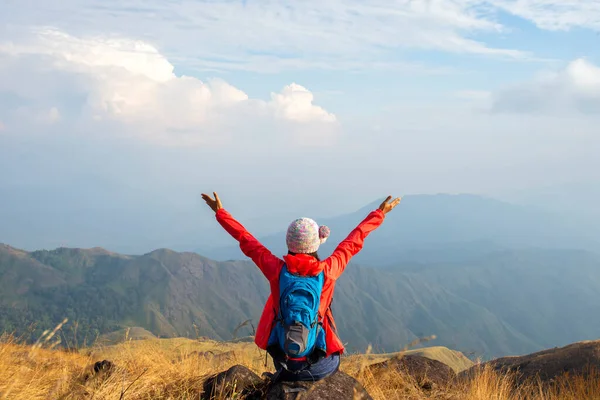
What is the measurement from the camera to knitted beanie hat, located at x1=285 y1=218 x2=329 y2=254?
6.39m

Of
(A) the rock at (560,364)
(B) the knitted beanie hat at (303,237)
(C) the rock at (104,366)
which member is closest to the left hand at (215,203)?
(B) the knitted beanie hat at (303,237)

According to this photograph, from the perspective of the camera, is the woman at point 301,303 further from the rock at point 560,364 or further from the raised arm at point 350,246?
the rock at point 560,364

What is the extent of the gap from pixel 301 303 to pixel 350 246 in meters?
1.18


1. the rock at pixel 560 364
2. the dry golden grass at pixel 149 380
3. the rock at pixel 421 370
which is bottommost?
the rock at pixel 560 364

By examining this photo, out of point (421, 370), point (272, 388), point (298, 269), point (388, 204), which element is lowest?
point (421, 370)

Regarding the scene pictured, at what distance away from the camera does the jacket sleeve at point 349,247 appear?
21.2ft

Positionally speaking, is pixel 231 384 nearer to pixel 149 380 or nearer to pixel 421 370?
pixel 149 380

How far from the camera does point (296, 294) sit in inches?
243

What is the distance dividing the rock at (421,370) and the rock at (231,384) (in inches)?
102

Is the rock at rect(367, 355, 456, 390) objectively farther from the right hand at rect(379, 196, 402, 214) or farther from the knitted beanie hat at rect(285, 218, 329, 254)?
the knitted beanie hat at rect(285, 218, 329, 254)

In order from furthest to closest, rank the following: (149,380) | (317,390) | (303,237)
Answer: (149,380) → (317,390) → (303,237)

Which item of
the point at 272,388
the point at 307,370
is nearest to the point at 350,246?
the point at 307,370

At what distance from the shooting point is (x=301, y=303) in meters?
6.07

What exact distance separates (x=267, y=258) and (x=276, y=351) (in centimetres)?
124
